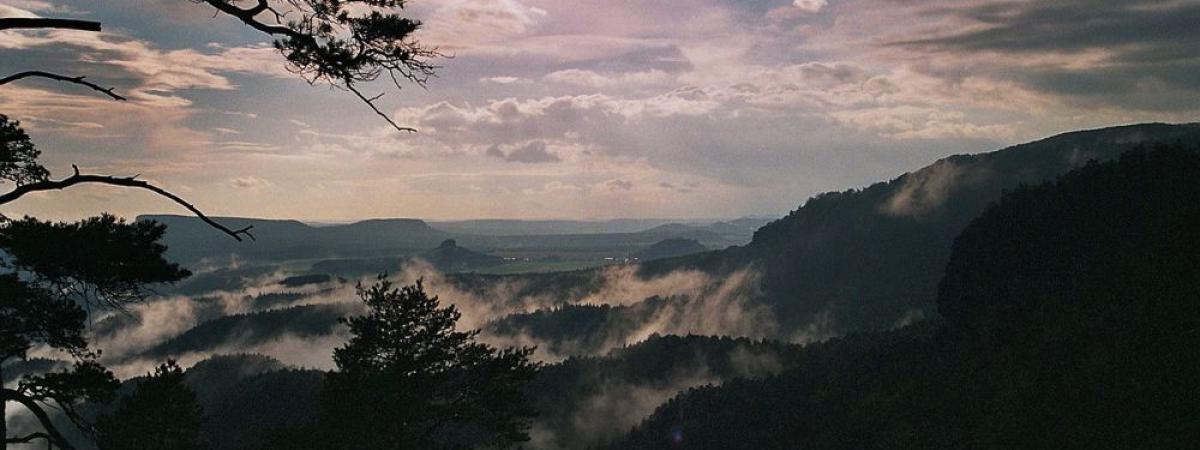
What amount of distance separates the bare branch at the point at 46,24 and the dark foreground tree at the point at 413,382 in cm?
1988

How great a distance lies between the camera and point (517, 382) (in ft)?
97.6

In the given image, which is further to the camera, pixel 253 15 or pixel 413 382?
pixel 413 382

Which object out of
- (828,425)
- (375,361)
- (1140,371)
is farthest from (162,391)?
(828,425)

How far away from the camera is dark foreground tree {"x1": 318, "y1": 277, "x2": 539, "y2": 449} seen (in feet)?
91.6

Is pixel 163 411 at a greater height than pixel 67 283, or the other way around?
pixel 67 283

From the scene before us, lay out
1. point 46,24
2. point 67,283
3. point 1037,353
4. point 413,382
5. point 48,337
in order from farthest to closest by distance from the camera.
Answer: point 1037,353, point 413,382, point 48,337, point 67,283, point 46,24

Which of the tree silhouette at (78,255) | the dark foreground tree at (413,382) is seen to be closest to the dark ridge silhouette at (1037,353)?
the dark foreground tree at (413,382)

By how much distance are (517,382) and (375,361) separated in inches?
236

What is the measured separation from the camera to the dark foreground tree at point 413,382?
2791 cm

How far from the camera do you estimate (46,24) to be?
27.9 ft

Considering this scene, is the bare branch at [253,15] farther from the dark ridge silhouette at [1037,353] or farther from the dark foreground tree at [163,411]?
the dark ridge silhouette at [1037,353]

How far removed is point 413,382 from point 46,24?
871 inches

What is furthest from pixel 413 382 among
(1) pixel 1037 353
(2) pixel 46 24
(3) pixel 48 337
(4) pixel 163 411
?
(1) pixel 1037 353

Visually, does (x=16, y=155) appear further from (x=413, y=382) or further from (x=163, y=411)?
(x=163, y=411)
